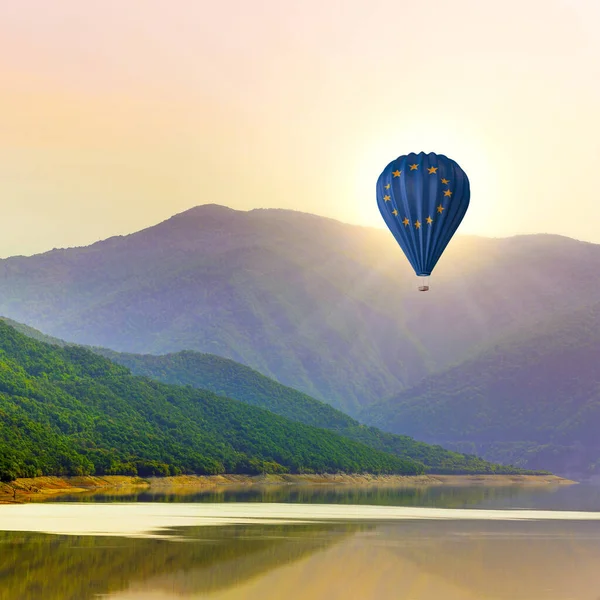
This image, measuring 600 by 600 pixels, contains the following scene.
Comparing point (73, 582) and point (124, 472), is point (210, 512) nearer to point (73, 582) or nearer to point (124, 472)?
point (73, 582)

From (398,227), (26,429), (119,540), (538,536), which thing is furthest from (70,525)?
(26,429)

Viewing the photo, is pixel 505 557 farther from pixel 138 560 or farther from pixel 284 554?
pixel 138 560

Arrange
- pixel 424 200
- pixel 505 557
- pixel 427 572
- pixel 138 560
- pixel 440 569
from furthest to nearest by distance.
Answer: pixel 424 200 < pixel 505 557 < pixel 440 569 < pixel 138 560 < pixel 427 572

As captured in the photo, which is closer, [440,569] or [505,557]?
[440,569]

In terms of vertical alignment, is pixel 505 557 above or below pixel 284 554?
above

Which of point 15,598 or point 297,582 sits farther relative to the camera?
point 297,582

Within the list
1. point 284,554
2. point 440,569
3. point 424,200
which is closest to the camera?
point 440,569

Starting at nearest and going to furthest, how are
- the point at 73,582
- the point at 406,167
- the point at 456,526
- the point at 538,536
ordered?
the point at 73,582 → the point at 538,536 → the point at 456,526 → the point at 406,167

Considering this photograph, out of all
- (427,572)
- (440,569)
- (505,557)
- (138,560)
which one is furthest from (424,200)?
(138,560)

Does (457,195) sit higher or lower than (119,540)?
higher
